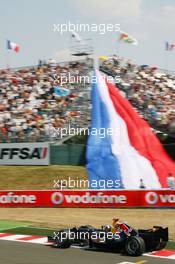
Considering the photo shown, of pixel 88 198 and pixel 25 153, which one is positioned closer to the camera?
pixel 88 198

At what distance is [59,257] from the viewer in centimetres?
1176

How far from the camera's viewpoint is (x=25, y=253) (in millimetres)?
12281

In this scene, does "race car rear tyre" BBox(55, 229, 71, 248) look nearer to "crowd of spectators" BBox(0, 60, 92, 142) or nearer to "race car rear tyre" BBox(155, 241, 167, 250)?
"race car rear tyre" BBox(155, 241, 167, 250)

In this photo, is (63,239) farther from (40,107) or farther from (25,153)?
(40,107)

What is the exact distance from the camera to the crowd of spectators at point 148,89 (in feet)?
92.2

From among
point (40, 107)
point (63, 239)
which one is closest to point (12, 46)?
point (40, 107)

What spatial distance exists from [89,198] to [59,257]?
9.35m

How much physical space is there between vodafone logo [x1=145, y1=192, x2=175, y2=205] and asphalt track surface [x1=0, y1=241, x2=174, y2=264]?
316 inches

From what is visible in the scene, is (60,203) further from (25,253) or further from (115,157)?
(25,253)

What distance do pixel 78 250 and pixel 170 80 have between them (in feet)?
75.3

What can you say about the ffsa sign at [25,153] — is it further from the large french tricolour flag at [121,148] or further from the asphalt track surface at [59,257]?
the asphalt track surface at [59,257]

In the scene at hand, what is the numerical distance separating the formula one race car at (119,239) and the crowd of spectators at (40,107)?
47.7 feet

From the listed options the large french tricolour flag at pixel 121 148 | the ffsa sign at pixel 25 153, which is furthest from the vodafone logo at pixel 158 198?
the ffsa sign at pixel 25 153

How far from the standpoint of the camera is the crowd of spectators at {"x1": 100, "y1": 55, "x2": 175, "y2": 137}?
28.1 m
